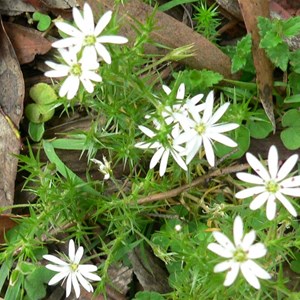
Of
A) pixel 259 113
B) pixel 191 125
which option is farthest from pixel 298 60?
pixel 191 125

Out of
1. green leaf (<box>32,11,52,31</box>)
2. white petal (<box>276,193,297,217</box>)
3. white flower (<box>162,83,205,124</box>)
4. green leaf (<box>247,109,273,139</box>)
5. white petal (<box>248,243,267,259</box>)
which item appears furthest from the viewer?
green leaf (<box>32,11,52,31</box>)

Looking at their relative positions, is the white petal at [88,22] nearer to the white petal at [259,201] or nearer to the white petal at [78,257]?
the white petal at [259,201]

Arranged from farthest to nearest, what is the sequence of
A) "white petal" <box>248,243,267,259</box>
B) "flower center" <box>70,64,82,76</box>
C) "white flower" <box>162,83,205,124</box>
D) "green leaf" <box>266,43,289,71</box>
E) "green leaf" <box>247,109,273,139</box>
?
"green leaf" <box>247,109,273,139</box>, "green leaf" <box>266,43,289,71</box>, "white flower" <box>162,83,205,124</box>, "flower center" <box>70,64,82,76</box>, "white petal" <box>248,243,267,259</box>

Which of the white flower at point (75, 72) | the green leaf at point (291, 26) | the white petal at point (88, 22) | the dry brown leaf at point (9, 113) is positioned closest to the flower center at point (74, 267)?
the dry brown leaf at point (9, 113)

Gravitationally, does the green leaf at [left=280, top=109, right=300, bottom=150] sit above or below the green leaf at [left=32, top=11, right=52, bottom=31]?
above

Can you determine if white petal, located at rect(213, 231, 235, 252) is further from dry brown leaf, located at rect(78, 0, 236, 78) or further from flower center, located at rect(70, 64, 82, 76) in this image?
dry brown leaf, located at rect(78, 0, 236, 78)

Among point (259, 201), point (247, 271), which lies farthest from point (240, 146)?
point (247, 271)

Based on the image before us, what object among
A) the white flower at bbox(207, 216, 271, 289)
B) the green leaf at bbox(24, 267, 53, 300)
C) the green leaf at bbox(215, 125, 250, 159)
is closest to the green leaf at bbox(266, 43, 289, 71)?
the green leaf at bbox(215, 125, 250, 159)
